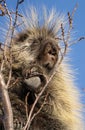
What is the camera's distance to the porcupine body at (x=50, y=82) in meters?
2.92

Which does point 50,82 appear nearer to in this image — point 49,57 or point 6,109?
point 49,57

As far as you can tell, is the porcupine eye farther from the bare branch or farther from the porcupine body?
the bare branch

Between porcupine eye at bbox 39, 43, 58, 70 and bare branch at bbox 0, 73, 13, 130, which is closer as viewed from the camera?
bare branch at bbox 0, 73, 13, 130

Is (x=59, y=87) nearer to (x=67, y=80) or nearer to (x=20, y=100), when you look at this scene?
(x=67, y=80)

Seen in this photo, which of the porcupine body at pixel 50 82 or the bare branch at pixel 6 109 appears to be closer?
the bare branch at pixel 6 109

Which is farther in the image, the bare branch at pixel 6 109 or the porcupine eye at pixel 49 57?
the porcupine eye at pixel 49 57

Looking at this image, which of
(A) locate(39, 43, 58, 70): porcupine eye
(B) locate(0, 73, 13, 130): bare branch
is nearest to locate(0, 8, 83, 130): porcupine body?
(A) locate(39, 43, 58, 70): porcupine eye

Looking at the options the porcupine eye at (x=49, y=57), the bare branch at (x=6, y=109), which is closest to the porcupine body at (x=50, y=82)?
the porcupine eye at (x=49, y=57)

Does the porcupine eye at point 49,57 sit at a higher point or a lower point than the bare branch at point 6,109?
higher

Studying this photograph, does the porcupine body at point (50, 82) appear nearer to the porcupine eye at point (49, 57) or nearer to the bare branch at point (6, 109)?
the porcupine eye at point (49, 57)

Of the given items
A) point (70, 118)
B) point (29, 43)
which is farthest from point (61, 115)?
point (29, 43)

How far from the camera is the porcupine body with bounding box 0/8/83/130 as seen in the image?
292 cm

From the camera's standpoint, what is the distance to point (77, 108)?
3.39 metres

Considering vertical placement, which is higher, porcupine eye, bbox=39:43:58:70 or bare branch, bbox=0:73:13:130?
porcupine eye, bbox=39:43:58:70
